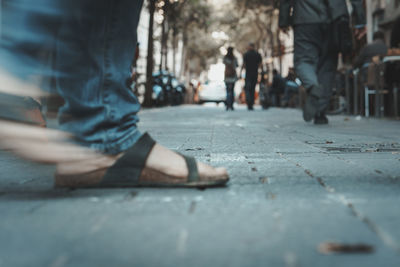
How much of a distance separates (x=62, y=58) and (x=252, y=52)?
623 inches

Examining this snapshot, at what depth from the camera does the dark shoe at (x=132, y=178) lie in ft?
7.38

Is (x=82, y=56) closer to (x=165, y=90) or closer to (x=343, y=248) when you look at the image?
(x=343, y=248)

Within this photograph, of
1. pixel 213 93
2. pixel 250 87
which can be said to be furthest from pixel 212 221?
pixel 213 93

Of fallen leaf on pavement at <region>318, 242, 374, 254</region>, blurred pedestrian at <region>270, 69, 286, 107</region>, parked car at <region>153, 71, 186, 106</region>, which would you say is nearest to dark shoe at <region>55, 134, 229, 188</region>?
fallen leaf on pavement at <region>318, 242, 374, 254</region>

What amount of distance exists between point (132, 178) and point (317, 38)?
619cm

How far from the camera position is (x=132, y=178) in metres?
2.26

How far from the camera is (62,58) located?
2262 millimetres

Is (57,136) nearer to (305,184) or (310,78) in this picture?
(305,184)

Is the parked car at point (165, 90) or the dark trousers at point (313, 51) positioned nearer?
the dark trousers at point (313, 51)

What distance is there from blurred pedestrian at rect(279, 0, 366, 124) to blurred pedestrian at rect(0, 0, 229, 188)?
555cm

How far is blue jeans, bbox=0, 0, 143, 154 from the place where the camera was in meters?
2.25

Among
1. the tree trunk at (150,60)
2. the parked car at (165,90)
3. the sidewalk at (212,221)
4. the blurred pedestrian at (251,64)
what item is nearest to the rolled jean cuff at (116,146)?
the sidewalk at (212,221)

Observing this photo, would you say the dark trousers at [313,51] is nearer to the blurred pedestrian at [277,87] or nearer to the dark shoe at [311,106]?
the dark shoe at [311,106]

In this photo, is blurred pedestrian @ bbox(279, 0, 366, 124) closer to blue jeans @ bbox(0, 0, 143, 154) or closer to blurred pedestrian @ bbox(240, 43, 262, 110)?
blue jeans @ bbox(0, 0, 143, 154)
